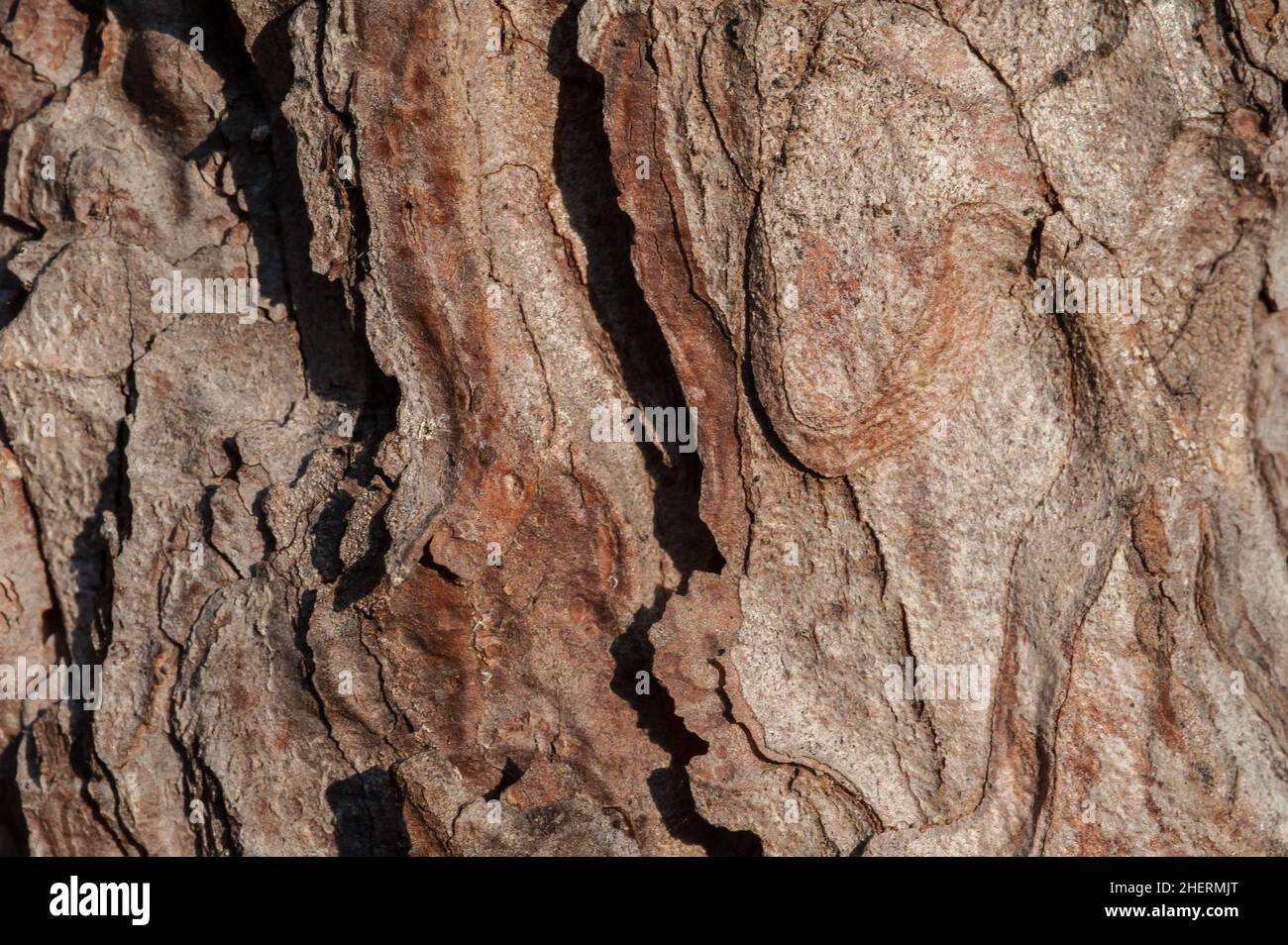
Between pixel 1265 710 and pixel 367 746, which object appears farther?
pixel 367 746

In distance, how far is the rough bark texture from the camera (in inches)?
147

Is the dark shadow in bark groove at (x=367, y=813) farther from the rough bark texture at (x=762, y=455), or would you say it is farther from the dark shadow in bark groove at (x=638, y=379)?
the dark shadow in bark groove at (x=638, y=379)

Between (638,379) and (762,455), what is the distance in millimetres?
583

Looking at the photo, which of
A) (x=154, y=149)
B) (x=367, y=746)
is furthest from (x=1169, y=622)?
(x=154, y=149)

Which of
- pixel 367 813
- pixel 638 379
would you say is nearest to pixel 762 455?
pixel 638 379

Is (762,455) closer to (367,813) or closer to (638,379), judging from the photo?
(638,379)

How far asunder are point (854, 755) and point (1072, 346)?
1603 millimetres

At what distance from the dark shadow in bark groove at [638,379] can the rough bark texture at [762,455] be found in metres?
0.02

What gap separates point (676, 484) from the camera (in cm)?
418

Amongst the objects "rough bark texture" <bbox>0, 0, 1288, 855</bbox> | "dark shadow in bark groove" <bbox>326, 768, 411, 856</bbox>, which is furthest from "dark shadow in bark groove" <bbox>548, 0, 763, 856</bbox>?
"dark shadow in bark groove" <bbox>326, 768, 411, 856</bbox>

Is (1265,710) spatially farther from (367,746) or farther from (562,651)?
(367,746)

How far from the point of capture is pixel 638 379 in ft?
13.6

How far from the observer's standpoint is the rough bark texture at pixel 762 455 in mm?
3740

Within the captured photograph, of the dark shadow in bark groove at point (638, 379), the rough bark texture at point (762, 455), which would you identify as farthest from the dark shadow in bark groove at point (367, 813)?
the dark shadow in bark groove at point (638, 379)
